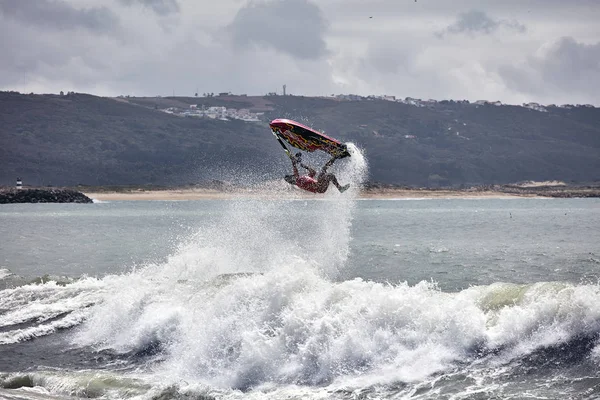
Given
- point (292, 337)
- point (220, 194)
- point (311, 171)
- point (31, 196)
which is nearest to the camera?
point (292, 337)

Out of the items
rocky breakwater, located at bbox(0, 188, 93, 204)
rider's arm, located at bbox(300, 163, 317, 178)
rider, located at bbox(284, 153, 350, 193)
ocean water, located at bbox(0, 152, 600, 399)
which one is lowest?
rocky breakwater, located at bbox(0, 188, 93, 204)

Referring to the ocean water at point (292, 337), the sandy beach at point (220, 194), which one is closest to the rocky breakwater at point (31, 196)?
the sandy beach at point (220, 194)

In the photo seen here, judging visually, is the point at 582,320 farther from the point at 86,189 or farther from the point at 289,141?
the point at 86,189

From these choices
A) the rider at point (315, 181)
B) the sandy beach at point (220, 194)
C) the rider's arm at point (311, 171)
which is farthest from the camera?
the sandy beach at point (220, 194)

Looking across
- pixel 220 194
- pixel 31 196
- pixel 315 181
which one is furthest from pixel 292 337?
pixel 220 194

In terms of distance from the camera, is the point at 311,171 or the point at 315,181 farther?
the point at 311,171

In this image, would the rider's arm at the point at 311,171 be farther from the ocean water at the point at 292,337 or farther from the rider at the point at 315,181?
the ocean water at the point at 292,337

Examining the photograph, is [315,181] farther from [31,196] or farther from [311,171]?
[31,196]

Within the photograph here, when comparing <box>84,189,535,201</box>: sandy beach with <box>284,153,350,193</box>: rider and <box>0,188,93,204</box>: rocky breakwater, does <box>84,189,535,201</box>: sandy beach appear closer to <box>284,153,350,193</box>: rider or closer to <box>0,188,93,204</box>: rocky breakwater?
<box>0,188,93,204</box>: rocky breakwater

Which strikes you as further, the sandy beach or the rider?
the sandy beach

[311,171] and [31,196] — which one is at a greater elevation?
[311,171]

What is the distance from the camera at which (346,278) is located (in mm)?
33031

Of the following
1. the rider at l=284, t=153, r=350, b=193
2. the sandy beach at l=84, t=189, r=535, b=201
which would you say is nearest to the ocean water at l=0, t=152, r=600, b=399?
the rider at l=284, t=153, r=350, b=193

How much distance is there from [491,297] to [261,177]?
154484mm
